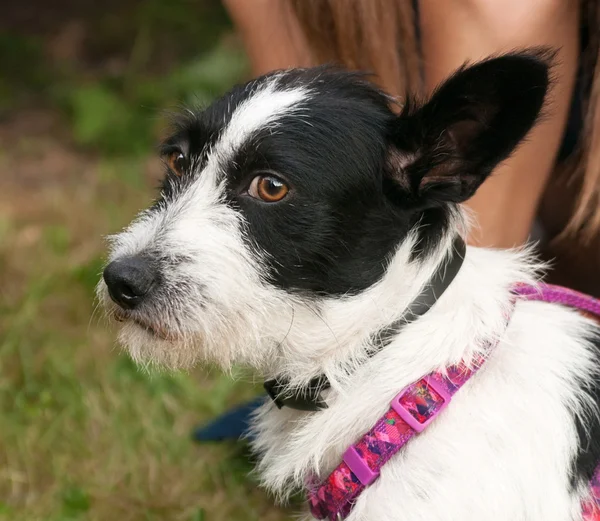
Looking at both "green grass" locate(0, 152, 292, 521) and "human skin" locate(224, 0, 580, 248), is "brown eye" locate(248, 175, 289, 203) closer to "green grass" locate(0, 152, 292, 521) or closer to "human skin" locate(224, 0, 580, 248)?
"human skin" locate(224, 0, 580, 248)

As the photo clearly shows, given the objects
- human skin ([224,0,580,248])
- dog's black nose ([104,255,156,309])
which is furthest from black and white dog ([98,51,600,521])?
human skin ([224,0,580,248])

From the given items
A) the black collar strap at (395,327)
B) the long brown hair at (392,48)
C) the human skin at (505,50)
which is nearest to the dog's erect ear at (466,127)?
the black collar strap at (395,327)

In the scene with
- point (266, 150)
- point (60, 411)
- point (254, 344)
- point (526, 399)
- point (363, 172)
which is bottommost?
point (60, 411)

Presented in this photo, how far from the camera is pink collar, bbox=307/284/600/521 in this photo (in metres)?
1.79

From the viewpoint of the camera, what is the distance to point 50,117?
6098mm

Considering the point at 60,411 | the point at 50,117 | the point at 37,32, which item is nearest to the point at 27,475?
the point at 60,411

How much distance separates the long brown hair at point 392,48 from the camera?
258 centimetres

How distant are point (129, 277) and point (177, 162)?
41 cm

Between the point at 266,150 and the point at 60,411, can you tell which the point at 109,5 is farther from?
the point at 266,150

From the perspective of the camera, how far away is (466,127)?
1.81 metres

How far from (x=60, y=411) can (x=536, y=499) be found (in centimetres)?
198

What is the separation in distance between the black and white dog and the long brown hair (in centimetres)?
75

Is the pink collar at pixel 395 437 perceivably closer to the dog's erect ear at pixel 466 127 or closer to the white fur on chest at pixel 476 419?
the white fur on chest at pixel 476 419

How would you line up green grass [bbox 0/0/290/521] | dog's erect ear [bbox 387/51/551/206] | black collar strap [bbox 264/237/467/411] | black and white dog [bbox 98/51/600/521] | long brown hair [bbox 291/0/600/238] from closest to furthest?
dog's erect ear [bbox 387/51/551/206] → black and white dog [bbox 98/51/600/521] → black collar strap [bbox 264/237/467/411] → long brown hair [bbox 291/0/600/238] → green grass [bbox 0/0/290/521]
